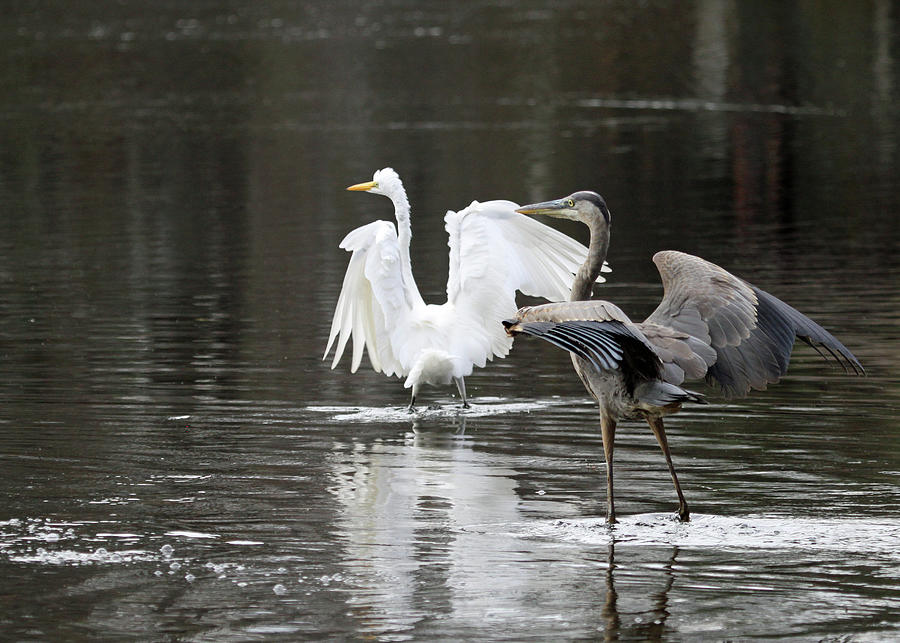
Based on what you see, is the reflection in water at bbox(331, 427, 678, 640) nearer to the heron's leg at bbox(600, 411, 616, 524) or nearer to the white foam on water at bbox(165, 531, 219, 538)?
the heron's leg at bbox(600, 411, 616, 524)

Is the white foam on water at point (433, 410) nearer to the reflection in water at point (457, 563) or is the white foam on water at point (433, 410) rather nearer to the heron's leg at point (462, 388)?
the heron's leg at point (462, 388)

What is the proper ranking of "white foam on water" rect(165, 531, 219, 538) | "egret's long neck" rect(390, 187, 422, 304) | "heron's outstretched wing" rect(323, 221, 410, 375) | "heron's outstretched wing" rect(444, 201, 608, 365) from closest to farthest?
1. "white foam on water" rect(165, 531, 219, 538)
2. "heron's outstretched wing" rect(444, 201, 608, 365)
3. "heron's outstretched wing" rect(323, 221, 410, 375)
4. "egret's long neck" rect(390, 187, 422, 304)

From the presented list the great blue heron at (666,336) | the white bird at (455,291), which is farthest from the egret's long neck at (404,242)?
the great blue heron at (666,336)

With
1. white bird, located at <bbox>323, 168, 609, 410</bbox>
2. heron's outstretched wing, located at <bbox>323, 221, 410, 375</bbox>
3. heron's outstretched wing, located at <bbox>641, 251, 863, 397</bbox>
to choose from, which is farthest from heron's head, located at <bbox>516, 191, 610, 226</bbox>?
heron's outstretched wing, located at <bbox>323, 221, 410, 375</bbox>

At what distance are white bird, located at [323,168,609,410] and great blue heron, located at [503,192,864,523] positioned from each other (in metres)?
2.95

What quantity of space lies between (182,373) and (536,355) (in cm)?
304

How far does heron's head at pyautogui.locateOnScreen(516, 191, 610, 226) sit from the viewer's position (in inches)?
358

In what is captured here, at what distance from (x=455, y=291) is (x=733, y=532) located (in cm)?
446

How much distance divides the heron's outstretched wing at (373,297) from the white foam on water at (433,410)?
532 millimetres

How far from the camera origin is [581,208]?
913 cm

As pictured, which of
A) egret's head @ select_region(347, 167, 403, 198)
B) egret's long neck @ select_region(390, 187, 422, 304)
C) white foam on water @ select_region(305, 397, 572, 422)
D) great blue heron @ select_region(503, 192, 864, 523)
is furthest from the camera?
egret's head @ select_region(347, 167, 403, 198)

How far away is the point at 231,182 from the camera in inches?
1130

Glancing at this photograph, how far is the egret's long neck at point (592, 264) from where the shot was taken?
8758mm

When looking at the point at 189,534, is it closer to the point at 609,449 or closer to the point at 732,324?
the point at 609,449
